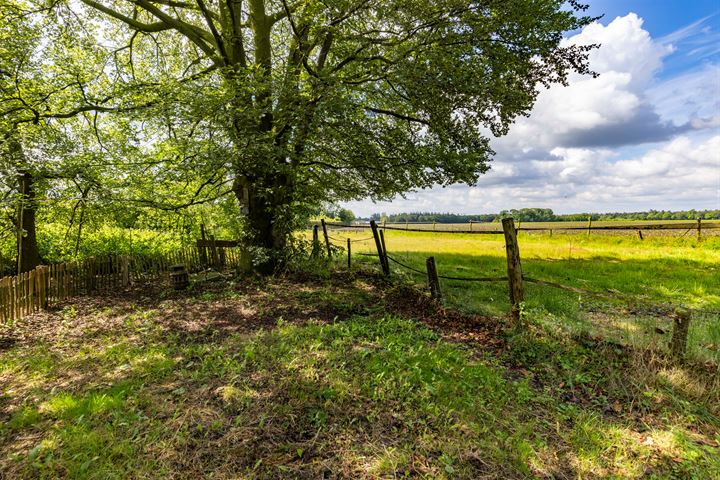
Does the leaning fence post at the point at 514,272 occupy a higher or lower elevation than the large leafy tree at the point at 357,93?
lower

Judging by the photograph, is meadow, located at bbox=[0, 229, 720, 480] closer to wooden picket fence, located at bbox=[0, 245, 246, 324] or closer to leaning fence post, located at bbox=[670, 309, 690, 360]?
leaning fence post, located at bbox=[670, 309, 690, 360]

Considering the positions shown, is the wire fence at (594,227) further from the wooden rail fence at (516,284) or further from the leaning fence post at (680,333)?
the leaning fence post at (680,333)

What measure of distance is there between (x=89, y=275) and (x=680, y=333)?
13.4 metres

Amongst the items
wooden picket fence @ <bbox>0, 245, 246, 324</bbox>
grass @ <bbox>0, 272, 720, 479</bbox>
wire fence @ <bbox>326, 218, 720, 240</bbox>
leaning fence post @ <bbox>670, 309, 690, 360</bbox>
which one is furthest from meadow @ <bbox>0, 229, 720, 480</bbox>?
wire fence @ <bbox>326, 218, 720, 240</bbox>

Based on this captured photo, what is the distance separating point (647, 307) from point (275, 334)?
313 inches

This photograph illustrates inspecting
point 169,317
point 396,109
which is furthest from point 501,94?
point 169,317

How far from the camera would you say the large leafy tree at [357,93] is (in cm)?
771

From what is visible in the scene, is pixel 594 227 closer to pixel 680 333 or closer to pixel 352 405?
pixel 680 333

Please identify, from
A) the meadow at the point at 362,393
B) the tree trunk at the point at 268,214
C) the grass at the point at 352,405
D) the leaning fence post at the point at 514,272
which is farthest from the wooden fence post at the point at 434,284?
the tree trunk at the point at 268,214

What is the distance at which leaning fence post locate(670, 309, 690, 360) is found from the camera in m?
4.24

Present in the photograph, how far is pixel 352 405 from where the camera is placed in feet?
12.6

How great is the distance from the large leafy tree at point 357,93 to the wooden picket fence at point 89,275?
3.60 meters

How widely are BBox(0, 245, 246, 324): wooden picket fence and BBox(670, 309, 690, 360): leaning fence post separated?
34.9 ft

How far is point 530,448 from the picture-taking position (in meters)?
3.21
